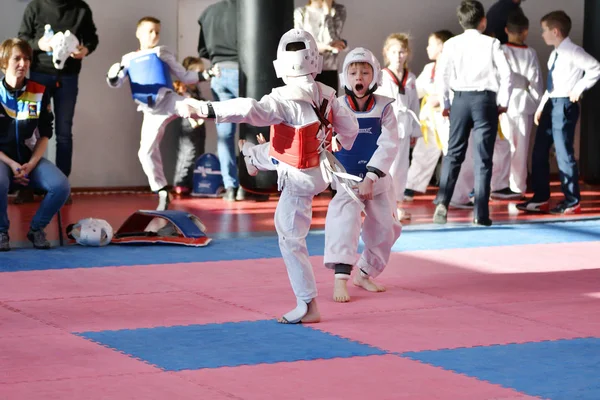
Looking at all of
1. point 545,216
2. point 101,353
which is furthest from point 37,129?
point 545,216

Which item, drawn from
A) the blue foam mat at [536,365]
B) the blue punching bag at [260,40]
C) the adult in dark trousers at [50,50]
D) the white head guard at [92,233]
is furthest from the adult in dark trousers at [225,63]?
the blue foam mat at [536,365]

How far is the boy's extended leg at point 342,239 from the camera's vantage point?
6.47 metres

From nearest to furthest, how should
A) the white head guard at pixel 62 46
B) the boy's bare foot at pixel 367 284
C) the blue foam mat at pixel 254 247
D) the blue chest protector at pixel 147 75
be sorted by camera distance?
the boy's bare foot at pixel 367 284
the blue foam mat at pixel 254 247
the white head guard at pixel 62 46
the blue chest protector at pixel 147 75

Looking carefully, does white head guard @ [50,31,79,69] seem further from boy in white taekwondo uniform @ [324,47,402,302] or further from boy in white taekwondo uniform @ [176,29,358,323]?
boy in white taekwondo uniform @ [176,29,358,323]

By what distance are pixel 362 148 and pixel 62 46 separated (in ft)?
13.5

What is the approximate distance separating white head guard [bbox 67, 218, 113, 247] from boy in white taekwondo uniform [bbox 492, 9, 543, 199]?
5010 mm

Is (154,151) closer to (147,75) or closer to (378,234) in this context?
(147,75)

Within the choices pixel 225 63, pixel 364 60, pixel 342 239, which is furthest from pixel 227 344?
pixel 225 63

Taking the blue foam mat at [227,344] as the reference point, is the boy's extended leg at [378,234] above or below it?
above

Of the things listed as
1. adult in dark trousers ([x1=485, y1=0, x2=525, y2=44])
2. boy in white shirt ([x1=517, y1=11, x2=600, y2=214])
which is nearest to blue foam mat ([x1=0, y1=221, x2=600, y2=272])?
boy in white shirt ([x1=517, y1=11, x2=600, y2=214])

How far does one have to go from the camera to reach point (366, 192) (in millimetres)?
6309

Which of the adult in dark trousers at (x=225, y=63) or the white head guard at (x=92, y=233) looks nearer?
the white head guard at (x=92, y=233)

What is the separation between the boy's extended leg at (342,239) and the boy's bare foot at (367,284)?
305mm

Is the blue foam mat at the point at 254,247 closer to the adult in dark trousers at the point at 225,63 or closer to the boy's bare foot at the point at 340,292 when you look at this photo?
the boy's bare foot at the point at 340,292
